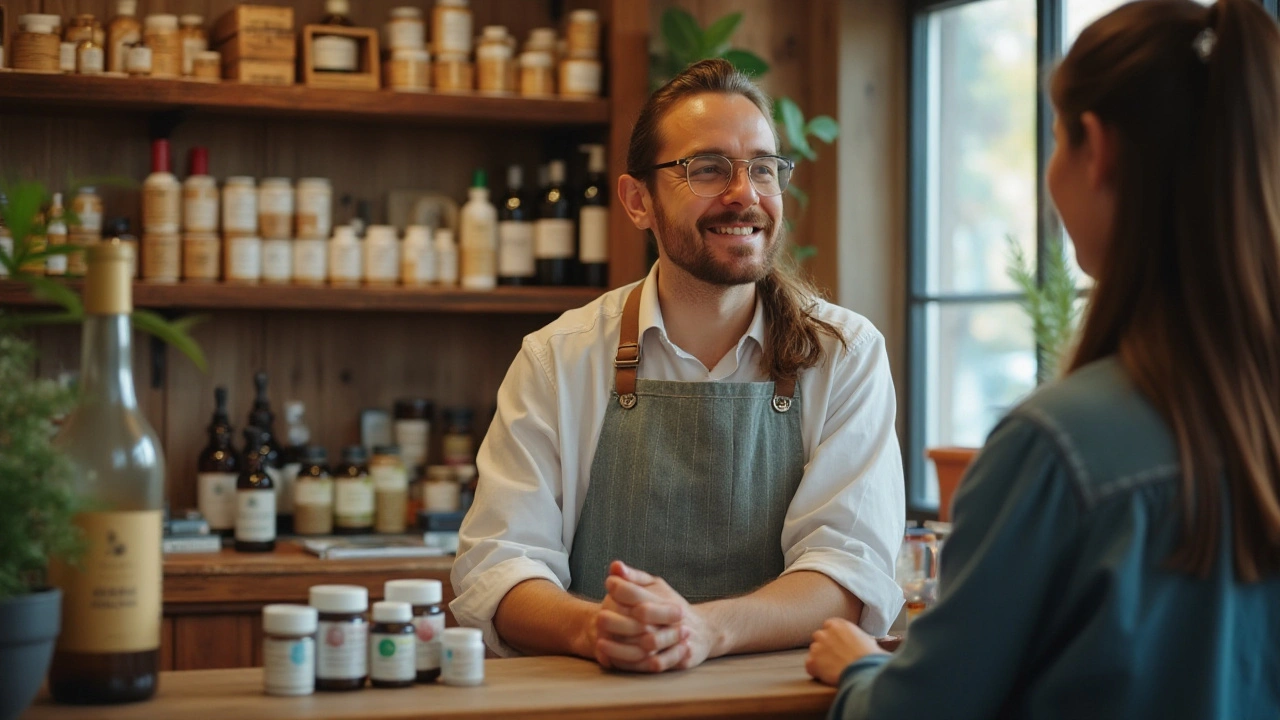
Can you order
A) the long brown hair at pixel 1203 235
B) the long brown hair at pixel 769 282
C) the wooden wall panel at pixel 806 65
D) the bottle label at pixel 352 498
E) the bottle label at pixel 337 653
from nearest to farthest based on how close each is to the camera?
the long brown hair at pixel 1203 235 < the bottle label at pixel 337 653 < the long brown hair at pixel 769 282 < the bottle label at pixel 352 498 < the wooden wall panel at pixel 806 65

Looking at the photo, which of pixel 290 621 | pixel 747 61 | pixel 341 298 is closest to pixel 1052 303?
pixel 747 61

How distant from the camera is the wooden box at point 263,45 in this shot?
10.3ft

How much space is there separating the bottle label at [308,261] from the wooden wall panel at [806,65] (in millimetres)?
1118

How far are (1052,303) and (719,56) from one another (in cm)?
102

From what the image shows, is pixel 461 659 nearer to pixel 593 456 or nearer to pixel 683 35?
pixel 593 456

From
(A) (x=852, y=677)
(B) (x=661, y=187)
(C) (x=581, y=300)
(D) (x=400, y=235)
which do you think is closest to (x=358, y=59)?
(D) (x=400, y=235)

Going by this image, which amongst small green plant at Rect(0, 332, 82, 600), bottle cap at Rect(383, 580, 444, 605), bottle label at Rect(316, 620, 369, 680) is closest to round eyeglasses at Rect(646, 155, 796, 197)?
bottle cap at Rect(383, 580, 444, 605)

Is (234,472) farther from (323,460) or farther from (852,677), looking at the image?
(852,677)

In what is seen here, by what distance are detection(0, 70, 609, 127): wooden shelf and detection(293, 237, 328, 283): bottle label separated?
30 centimetres

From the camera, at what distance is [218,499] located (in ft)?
10.4

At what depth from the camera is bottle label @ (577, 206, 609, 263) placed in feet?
10.9

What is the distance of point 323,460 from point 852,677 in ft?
6.90

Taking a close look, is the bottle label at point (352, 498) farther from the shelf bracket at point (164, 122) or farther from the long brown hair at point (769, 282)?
the long brown hair at point (769, 282)

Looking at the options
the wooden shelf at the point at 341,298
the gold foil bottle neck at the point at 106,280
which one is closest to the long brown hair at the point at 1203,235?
the gold foil bottle neck at the point at 106,280
